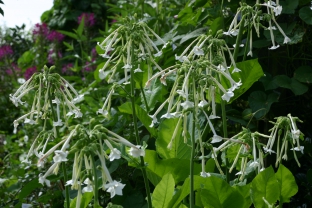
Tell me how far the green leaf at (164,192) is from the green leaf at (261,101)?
0.99 meters

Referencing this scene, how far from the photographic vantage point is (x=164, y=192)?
1.83 meters

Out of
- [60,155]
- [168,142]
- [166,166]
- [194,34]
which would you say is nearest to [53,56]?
[194,34]

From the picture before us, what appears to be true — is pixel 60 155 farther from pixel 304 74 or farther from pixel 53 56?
pixel 53 56

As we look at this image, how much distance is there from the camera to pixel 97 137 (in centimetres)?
127

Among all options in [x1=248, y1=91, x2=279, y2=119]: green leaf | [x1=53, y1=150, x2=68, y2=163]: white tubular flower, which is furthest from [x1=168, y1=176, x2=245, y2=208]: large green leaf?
[x1=248, y1=91, x2=279, y2=119]: green leaf

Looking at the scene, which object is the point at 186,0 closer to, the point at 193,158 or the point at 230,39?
the point at 230,39

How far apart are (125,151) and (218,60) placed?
531mm

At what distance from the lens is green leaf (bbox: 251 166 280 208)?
1.85m

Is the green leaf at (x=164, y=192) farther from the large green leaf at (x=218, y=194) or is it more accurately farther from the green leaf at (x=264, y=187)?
the green leaf at (x=264, y=187)

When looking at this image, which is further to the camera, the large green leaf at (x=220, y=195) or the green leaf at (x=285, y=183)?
the green leaf at (x=285, y=183)

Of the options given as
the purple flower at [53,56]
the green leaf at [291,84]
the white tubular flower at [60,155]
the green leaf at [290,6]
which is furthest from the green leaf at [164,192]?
the purple flower at [53,56]

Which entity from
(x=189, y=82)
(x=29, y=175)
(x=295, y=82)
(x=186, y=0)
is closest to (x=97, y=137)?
(x=189, y=82)

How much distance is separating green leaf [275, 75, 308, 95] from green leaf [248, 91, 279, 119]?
0.23ft

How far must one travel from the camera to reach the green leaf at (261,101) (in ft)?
8.80
